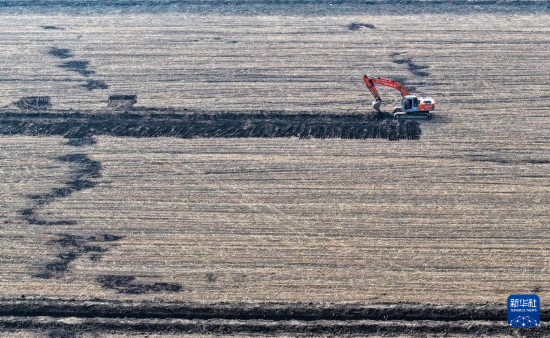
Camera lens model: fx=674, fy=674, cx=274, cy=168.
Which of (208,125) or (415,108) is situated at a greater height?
(415,108)

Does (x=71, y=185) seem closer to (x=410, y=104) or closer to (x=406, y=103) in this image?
(x=406, y=103)

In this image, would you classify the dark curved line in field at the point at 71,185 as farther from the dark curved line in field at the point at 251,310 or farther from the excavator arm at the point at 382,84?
the excavator arm at the point at 382,84

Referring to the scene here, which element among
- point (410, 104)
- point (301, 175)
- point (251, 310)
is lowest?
point (251, 310)

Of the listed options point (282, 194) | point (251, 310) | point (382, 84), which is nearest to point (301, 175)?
point (282, 194)

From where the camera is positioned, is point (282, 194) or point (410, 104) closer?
point (282, 194)
